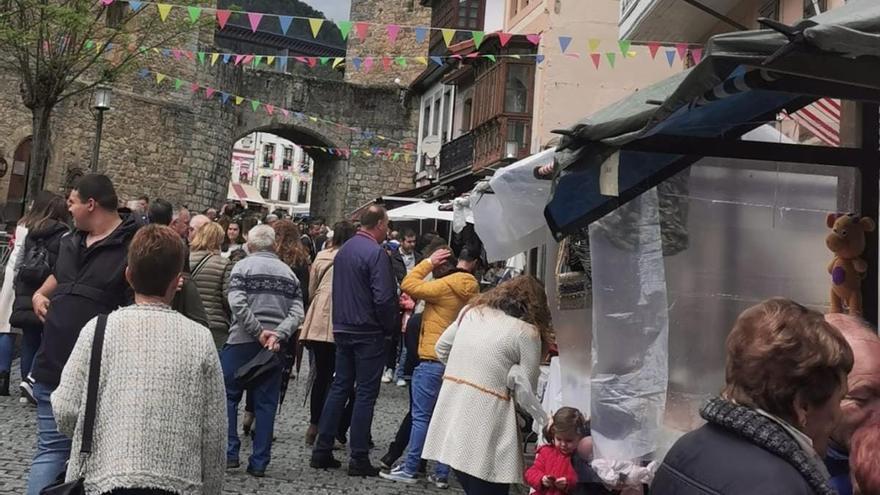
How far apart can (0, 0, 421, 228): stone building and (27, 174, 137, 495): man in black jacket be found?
2027 cm

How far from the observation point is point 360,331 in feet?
22.1

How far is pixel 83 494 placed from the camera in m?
3.04

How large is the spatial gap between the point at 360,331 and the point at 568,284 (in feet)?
6.53

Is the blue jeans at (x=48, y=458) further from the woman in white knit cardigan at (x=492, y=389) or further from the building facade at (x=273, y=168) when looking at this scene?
the building facade at (x=273, y=168)

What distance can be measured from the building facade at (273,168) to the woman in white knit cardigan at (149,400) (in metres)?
78.9

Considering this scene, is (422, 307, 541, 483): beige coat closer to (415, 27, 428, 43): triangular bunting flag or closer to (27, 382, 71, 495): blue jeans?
(27, 382, 71, 495): blue jeans

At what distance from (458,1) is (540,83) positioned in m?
9.94

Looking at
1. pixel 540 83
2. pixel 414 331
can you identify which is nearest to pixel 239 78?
pixel 540 83

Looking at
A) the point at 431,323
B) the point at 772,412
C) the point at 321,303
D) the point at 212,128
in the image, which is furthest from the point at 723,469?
the point at 212,128

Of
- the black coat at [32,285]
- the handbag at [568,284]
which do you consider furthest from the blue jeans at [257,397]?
the handbag at [568,284]

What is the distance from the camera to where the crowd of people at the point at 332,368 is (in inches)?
81.0

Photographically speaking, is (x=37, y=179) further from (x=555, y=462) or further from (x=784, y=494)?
(x=784, y=494)

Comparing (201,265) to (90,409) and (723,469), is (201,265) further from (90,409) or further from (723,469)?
(723,469)

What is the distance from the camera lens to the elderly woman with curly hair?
1945 millimetres
